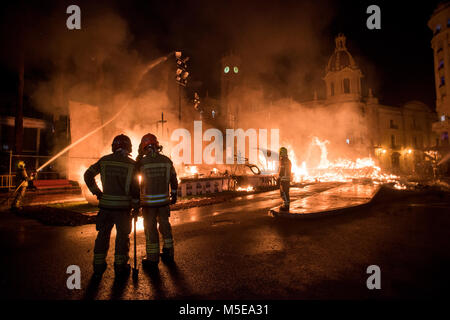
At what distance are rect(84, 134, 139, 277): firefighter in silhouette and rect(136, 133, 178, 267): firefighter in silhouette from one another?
0.20 m

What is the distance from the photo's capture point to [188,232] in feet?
18.9

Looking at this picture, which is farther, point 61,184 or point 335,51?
point 335,51

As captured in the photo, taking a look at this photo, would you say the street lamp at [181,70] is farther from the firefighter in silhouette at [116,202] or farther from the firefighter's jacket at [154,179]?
the firefighter in silhouette at [116,202]

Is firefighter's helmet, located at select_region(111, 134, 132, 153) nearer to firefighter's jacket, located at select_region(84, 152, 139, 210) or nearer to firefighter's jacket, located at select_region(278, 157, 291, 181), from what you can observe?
firefighter's jacket, located at select_region(84, 152, 139, 210)

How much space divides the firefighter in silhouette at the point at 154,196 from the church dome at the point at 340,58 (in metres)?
46.4

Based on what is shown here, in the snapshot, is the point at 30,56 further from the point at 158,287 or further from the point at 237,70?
the point at 237,70

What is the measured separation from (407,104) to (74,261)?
5887cm

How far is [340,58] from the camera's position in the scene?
43.2 m

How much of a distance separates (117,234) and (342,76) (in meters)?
47.0

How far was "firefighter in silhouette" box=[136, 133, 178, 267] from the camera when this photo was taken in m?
3.80

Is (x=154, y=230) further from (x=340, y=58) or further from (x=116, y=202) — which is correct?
(x=340, y=58)

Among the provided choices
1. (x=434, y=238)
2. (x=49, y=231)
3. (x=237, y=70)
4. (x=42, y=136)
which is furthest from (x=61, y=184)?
(x=237, y=70)

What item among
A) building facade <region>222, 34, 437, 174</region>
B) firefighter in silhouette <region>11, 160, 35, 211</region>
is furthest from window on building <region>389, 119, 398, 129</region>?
firefighter in silhouette <region>11, 160, 35, 211</region>

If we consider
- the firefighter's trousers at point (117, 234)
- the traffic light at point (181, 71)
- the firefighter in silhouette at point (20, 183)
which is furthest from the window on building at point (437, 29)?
the firefighter in silhouette at point (20, 183)
